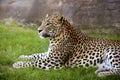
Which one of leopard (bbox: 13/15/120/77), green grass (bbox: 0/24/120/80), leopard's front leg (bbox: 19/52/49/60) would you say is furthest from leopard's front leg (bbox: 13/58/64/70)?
leopard's front leg (bbox: 19/52/49/60)

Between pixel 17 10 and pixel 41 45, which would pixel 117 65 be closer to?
pixel 41 45

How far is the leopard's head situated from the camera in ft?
20.9

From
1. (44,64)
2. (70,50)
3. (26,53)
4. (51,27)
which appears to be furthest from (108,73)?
(26,53)

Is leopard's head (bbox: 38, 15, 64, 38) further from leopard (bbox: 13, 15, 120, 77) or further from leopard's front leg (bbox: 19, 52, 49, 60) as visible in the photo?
leopard's front leg (bbox: 19, 52, 49, 60)

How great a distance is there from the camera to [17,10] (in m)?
6.94

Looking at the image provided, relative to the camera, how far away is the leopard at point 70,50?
20.2 feet

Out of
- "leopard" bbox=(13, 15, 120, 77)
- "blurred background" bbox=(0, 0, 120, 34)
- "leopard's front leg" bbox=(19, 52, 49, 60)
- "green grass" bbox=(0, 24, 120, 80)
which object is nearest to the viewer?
"green grass" bbox=(0, 24, 120, 80)

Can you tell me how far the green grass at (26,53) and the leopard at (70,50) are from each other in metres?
0.13

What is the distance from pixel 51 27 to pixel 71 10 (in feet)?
2.55

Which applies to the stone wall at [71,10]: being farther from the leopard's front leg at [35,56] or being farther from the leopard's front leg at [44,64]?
the leopard's front leg at [44,64]

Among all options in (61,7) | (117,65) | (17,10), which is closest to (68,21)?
(61,7)

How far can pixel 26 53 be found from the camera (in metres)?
6.67

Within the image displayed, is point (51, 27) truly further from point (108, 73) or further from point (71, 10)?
point (108, 73)

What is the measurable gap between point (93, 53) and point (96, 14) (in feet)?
2.98
